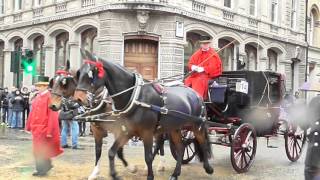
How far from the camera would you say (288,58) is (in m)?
32.2

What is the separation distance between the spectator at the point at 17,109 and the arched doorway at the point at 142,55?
5488mm

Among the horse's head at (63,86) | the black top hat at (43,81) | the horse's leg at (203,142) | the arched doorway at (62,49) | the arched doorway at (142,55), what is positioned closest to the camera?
the horse's head at (63,86)

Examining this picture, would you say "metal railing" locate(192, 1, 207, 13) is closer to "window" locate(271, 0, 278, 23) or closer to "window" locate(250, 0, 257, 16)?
"window" locate(250, 0, 257, 16)

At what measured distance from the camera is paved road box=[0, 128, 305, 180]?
952 centimetres

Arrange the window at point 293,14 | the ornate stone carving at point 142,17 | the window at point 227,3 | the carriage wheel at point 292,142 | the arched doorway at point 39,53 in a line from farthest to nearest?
1. the window at point 293,14
2. the arched doorway at point 39,53
3. the window at point 227,3
4. the ornate stone carving at point 142,17
5. the carriage wheel at point 292,142

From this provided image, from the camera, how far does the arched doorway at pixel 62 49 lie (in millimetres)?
27094

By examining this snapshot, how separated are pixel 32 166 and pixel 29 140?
588 centimetres

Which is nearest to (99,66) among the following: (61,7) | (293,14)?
(61,7)

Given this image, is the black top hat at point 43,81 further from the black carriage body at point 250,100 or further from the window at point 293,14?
the window at point 293,14

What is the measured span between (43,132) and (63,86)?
1009 millimetres

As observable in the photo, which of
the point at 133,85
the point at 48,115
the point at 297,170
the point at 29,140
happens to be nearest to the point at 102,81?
the point at 133,85

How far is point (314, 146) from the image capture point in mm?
6617

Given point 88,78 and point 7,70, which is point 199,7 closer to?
point 7,70

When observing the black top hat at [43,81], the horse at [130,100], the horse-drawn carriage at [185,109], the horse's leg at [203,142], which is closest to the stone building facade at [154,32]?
the horse-drawn carriage at [185,109]
